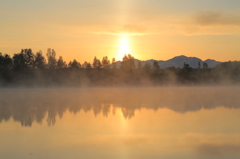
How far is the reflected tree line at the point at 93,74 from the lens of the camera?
45.2 meters

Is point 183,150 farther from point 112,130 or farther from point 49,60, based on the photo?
point 49,60

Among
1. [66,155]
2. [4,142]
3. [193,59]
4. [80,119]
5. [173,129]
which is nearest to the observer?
[66,155]

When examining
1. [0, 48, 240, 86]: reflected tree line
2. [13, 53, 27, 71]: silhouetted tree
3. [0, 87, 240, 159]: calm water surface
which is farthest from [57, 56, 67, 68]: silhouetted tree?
[0, 87, 240, 159]: calm water surface

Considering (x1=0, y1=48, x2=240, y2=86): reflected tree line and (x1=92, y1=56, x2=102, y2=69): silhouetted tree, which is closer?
(x1=0, y1=48, x2=240, y2=86): reflected tree line

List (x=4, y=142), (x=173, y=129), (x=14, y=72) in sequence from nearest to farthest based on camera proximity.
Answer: (x=4, y=142)
(x=173, y=129)
(x=14, y=72)

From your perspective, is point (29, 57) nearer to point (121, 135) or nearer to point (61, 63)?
point (61, 63)

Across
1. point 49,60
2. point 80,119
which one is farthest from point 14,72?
point 80,119

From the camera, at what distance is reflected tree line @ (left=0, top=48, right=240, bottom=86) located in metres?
45.2

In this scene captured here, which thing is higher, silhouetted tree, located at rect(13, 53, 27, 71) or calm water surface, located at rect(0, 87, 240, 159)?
silhouetted tree, located at rect(13, 53, 27, 71)

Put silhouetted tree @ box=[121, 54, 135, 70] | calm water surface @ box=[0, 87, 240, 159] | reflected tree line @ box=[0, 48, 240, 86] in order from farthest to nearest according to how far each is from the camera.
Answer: silhouetted tree @ box=[121, 54, 135, 70] < reflected tree line @ box=[0, 48, 240, 86] < calm water surface @ box=[0, 87, 240, 159]

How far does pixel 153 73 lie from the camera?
48.2 metres

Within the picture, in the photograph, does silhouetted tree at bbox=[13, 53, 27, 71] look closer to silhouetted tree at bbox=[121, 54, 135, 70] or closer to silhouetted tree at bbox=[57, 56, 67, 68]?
silhouetted tree at bbox=[57, 56, 67, 68]

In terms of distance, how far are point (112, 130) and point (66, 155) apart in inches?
101

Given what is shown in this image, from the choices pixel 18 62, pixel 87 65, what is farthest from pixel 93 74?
pixel 18 62
